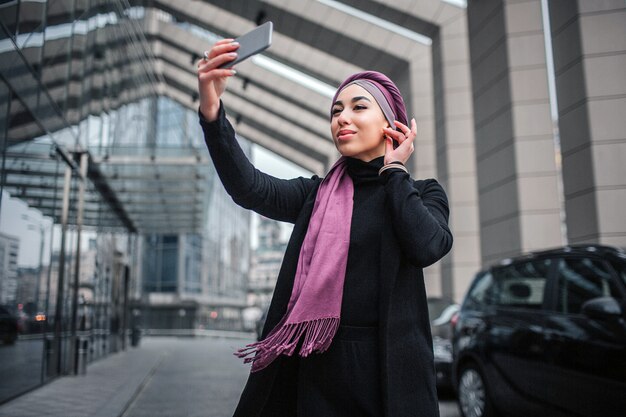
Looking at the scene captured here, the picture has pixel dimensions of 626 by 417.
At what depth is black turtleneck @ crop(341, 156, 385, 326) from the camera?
1.81 m

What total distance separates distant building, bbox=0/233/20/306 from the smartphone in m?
6.81

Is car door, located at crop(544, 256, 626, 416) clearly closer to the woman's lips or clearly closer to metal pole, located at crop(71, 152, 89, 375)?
the woman's lips

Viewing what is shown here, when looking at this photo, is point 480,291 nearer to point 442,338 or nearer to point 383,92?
point 442,338

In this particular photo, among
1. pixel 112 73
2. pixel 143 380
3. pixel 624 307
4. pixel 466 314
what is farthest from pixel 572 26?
pixel 112 73

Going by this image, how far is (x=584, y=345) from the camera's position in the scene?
4.80 m

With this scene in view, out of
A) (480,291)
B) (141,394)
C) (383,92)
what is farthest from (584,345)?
(141,394)

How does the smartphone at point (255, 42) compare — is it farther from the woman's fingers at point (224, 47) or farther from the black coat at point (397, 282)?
the black coat at point (397, 282)

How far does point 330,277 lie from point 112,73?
16062 millimetres

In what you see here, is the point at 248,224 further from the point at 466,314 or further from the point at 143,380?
the point at 466,314

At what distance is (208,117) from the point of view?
5.70ft

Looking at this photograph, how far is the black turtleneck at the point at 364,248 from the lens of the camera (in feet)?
5.94

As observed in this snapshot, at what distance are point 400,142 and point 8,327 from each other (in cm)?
709

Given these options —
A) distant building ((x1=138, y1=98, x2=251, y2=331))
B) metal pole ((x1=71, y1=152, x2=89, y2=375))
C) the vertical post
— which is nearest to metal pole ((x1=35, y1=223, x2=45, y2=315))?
metal pole ((x1=71, y1=152, x2=89, y2=375))

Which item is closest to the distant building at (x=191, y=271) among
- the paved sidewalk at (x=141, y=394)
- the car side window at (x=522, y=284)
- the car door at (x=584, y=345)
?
the paved sidewalk at (x=141, y=394)
